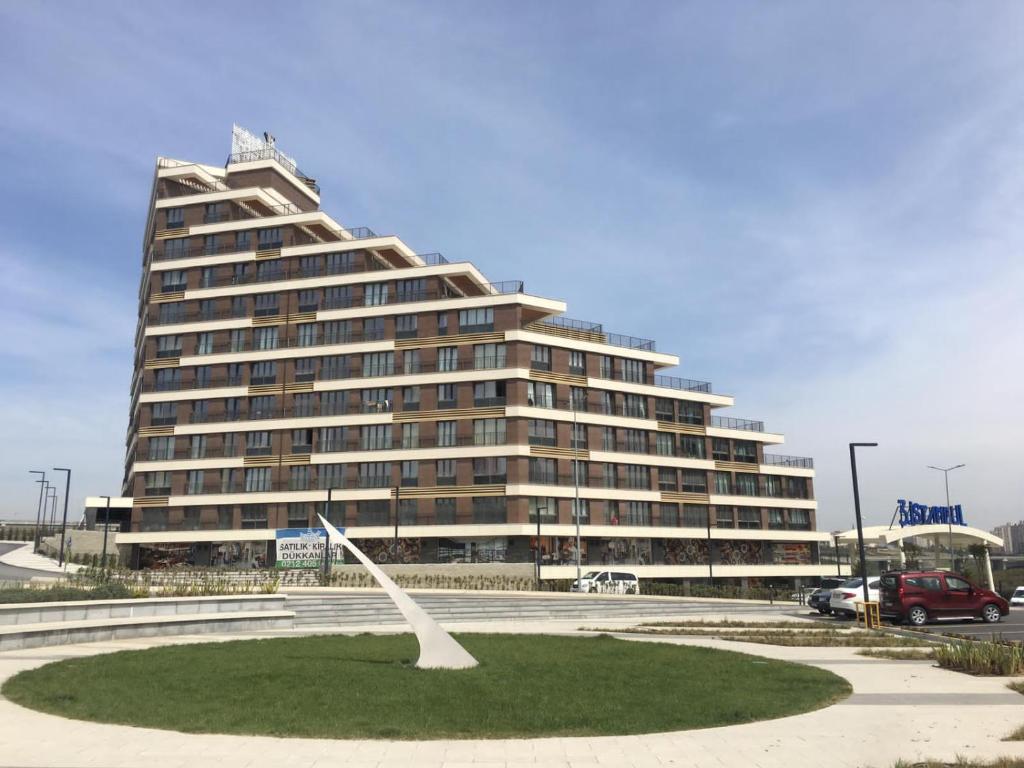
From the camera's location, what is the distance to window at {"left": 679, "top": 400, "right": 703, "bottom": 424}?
67250 millimetres

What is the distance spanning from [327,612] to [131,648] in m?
9.22

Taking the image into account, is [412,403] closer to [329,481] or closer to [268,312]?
[329,481]

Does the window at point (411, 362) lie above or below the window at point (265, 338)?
below

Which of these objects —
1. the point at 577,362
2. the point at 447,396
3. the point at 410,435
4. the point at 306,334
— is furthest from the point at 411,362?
the point at 577,362

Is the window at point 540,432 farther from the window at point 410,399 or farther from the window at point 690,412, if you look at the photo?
the window at point 690,412

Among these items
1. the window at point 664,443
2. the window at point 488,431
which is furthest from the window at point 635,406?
the window at point 488,431

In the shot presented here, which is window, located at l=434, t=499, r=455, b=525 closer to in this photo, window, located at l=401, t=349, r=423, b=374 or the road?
window, located at l=401, t=349, r=423, b=374

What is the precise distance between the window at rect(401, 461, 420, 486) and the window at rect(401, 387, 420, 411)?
3.93 meters

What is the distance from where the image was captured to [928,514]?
74.2m

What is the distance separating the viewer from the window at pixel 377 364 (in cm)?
6066

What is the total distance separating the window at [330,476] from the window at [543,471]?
1369 centimetres

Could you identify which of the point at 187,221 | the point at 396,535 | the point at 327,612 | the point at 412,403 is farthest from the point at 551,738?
the point at 187,221

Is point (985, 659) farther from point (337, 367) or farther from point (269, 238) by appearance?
point (269, 238)

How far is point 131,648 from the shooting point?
17.2 m
